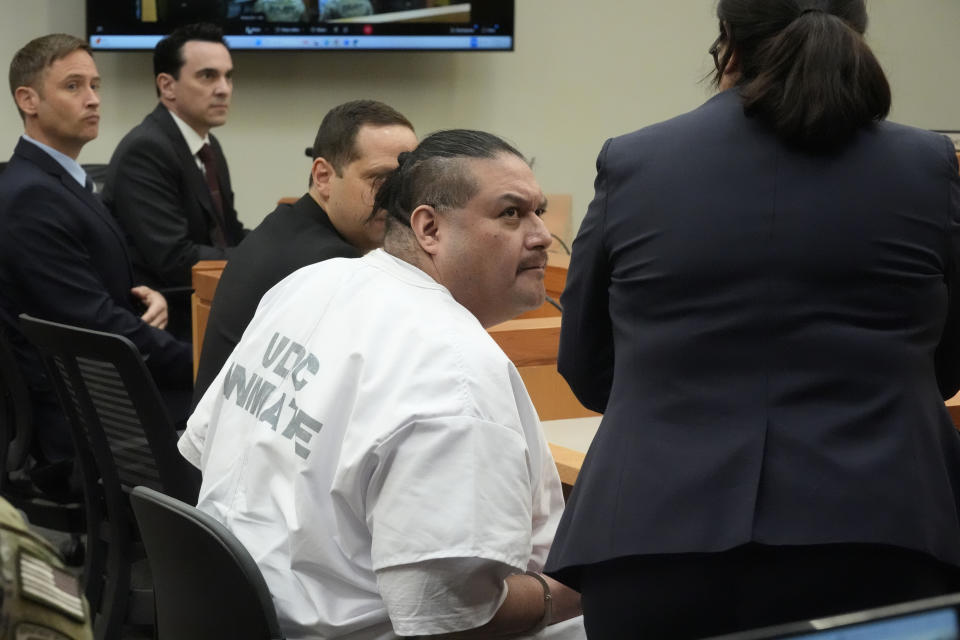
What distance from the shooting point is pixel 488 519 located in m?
1.29

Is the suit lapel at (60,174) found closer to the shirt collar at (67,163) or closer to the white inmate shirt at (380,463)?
the shirt collar at (67,163)

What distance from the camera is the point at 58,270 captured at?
3.00 metres

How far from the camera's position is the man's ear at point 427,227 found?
155cm

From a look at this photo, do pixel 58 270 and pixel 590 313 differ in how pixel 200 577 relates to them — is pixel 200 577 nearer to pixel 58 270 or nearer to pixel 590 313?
pixel 590 313

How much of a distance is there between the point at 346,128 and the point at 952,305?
1271 mm

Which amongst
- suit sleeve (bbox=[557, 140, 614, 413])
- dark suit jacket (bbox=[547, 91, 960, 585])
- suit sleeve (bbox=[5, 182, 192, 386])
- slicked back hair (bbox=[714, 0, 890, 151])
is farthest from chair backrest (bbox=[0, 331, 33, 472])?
slicked back hair (bbox=[714, 0, 890, 151])

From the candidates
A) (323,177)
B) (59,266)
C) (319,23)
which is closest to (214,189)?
(59,266)

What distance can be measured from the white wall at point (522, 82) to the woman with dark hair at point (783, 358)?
184 inches

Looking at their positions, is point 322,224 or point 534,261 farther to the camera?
point 322,224

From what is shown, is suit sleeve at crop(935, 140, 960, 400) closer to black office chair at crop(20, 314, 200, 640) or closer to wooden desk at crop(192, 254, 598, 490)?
wooden desk at crop(192, 254, 598, 490)

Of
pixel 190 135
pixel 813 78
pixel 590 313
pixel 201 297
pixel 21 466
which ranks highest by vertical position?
pixel 813 78

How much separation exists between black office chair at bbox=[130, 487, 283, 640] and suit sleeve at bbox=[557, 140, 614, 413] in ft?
1.45

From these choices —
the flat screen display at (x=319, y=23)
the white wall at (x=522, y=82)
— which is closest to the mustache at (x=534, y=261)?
the flat screen display at (x=319, y=23)

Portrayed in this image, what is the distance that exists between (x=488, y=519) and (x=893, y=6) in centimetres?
627
